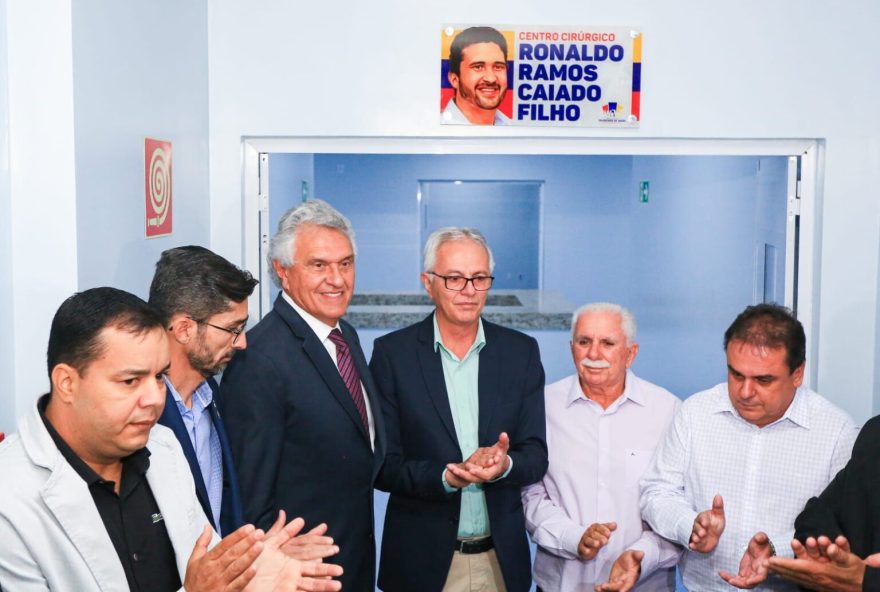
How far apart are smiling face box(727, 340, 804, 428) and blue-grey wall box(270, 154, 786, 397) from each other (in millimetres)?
2325

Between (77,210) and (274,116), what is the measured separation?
133 cm

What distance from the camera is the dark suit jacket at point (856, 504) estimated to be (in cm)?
235

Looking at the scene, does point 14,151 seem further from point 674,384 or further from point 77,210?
point 674,384

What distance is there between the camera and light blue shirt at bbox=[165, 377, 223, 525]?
2416 mm

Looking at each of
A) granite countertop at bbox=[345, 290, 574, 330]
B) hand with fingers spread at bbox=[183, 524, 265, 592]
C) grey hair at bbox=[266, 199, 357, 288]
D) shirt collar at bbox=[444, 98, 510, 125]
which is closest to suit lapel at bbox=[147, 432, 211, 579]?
hand with fingers spread at bbox=[183, 524, 265, 592]

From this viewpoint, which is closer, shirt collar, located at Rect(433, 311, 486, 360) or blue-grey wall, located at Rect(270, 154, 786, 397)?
shirt collar, located at Rect(433, 311, 486, 360)

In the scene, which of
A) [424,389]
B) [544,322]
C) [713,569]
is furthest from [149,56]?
[544,322]

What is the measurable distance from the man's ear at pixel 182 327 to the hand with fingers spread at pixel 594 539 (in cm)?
118

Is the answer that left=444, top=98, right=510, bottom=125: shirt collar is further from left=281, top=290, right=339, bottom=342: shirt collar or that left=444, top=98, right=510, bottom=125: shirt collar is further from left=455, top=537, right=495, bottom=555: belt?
left=455, top=537, right=495, bottom=555: belt

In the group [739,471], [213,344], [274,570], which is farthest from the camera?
[739,471]

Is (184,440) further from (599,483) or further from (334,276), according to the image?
(599,483)

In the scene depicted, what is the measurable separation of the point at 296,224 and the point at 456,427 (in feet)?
2.47

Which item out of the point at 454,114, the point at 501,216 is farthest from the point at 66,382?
the point at 501,216

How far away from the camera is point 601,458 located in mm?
2854
